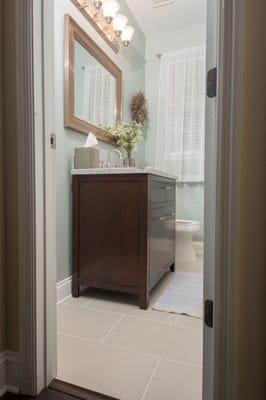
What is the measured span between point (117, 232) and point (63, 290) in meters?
0.57

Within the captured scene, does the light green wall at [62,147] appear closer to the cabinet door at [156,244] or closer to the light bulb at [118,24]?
the light bulb at [118,24]

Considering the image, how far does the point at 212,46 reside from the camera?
0.76m

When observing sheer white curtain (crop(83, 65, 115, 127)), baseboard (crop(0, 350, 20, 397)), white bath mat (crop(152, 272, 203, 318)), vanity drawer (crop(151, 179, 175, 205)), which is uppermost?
sheer white curtain (crop(83, 65, 115, 127))

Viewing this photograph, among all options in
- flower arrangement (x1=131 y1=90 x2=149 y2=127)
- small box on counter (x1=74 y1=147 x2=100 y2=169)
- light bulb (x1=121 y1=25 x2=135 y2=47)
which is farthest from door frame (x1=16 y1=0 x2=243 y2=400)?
flower arrangement (x1=131 y1=90 x2=149 y2=127)

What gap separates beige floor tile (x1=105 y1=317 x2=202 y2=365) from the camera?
46.4 inches

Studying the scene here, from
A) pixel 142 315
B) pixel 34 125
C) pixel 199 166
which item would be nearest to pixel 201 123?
pixel 199 166

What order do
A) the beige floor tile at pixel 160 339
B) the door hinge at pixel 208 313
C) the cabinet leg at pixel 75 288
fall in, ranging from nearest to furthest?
the door hinge at pixel 208 313
the beige floor tile at pixel 160 339
the cabinet leg at pixel 75 288

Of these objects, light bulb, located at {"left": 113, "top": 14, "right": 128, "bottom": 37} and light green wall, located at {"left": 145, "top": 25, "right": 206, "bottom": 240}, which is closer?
light bulb, located at {"left": 113, "top": 14, "right": 128, "bottom": 37}

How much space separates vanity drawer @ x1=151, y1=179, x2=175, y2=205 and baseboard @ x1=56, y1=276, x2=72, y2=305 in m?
0.83

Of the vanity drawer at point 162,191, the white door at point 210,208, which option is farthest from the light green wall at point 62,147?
the white door at point 210,208

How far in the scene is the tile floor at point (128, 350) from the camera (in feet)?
3.16

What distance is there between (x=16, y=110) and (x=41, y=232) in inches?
17.8

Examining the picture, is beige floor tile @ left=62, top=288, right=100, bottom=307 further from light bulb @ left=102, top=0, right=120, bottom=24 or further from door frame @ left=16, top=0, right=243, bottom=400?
light bulb @ left=102, top=0, right=120, bottom=24

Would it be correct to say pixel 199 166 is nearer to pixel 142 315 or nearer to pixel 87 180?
pixel 87 180
